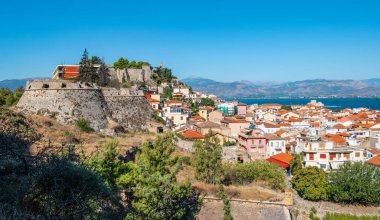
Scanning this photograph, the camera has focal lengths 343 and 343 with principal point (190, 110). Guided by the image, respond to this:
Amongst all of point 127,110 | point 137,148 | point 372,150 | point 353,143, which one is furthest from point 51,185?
point 353,143

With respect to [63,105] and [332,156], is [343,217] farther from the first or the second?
[63,105]

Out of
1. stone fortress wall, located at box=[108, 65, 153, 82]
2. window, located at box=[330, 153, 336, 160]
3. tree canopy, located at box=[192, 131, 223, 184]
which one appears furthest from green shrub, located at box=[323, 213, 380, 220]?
stone fortress wall, located at box=[108, 65, 153, 82]

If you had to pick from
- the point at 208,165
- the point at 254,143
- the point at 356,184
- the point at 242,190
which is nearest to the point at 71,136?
the point at 208,165

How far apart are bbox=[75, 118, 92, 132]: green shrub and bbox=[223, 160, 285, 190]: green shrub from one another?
38.5 feet

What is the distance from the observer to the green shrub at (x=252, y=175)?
28.8 m

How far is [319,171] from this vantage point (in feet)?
98.7

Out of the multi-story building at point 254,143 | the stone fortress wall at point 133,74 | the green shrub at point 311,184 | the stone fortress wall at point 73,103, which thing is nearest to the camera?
the stone fortress wall at point 73,103

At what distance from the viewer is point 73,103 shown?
28500 mm

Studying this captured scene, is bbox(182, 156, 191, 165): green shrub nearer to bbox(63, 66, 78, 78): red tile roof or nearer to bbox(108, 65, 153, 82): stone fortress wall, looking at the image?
bbox(63, 66, 78, 78): red tile roof

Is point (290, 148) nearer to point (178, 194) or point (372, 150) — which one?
point (372, 150)

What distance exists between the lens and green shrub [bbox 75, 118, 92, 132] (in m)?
27.4

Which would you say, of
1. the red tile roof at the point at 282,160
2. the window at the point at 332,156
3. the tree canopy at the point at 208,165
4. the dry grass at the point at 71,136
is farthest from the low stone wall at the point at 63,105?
the window at the point at 332,156

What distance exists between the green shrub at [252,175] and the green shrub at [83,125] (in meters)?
11.7

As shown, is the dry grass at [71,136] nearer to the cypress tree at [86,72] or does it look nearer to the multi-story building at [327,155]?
the cypress tree at [86,72]
